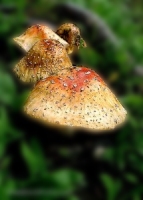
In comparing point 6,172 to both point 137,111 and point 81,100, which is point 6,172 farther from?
point 81,100

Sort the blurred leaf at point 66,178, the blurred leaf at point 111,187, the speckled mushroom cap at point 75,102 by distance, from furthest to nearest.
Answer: the blurred leaf at point 111,187 → the blurred leaf at point 66,178 → the speckled mushroom cap at point 75,102

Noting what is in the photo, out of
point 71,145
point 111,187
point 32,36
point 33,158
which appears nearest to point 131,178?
point 111,187

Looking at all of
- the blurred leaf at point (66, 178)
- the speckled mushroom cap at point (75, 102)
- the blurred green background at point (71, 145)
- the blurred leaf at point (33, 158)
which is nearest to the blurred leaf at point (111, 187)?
the blurred green background at point (71, 145)

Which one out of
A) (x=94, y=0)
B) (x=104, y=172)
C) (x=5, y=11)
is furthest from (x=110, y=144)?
(x=94, y=0)

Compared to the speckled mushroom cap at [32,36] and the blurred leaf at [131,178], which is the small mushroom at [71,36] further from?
the blurred leaf at [131,178]

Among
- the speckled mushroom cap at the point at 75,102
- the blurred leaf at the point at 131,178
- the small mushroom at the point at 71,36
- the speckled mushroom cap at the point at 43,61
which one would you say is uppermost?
the small mushroom at the point at 71,36

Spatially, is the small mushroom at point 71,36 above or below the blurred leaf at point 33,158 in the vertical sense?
above

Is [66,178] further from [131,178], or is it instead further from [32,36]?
[32,36]

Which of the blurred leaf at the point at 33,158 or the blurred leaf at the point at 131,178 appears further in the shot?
the blurred leaf at the point at 131,178

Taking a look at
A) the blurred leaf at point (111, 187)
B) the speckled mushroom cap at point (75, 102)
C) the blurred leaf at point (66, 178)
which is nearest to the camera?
the speckled mushroom cap at point (75, 102)

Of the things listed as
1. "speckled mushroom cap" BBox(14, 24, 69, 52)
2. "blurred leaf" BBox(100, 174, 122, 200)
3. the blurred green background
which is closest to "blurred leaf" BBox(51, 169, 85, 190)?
the blurred green background
